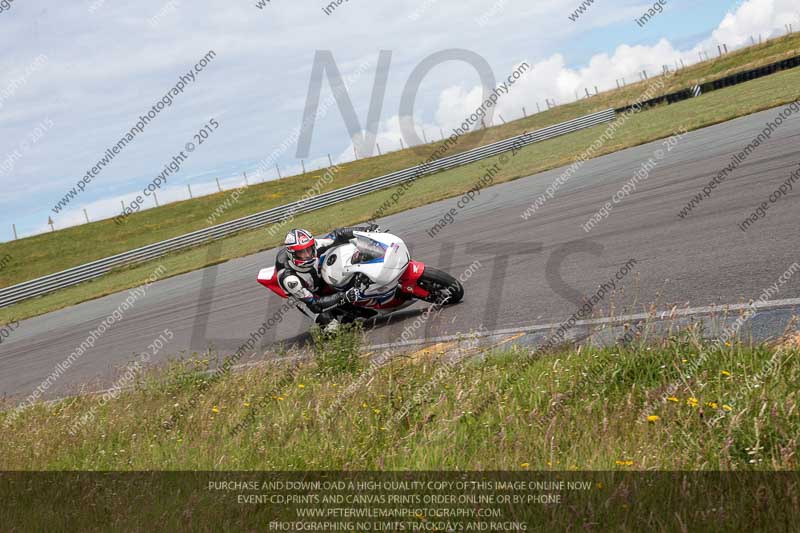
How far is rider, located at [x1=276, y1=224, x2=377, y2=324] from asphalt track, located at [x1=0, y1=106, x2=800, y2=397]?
77cm

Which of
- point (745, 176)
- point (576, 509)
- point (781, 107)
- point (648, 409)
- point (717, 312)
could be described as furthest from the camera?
point (781, 107)

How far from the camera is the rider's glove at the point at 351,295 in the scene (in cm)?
970

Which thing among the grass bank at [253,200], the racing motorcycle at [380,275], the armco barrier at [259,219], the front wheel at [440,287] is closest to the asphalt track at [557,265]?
the front wheel at [440,287]

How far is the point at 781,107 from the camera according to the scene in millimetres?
21875

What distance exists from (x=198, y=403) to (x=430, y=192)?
22.9 meters

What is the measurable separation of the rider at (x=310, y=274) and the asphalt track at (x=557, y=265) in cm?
77

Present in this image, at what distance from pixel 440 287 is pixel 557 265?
71.5 inches

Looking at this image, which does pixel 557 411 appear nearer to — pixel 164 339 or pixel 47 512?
pixel 47 512

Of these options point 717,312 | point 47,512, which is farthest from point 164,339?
point 717,312

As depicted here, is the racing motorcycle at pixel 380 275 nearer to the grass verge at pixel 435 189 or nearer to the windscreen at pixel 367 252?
the windscreen at pixel 367 252

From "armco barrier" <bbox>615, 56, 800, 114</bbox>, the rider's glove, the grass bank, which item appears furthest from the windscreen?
"armco barrier" <bbox>615, 56, 800, 114</bbox>

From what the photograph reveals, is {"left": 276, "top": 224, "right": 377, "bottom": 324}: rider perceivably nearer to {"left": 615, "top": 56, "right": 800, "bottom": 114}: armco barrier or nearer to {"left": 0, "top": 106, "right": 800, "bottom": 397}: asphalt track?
{"left": 0, "top": 106, "right": 800, "bottom": 397}: asphalt track

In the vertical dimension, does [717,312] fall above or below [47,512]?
below

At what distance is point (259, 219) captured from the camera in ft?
122
